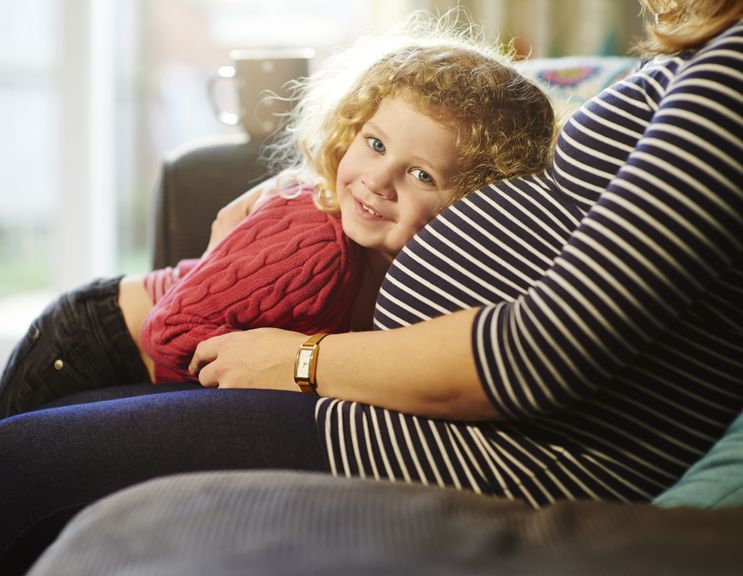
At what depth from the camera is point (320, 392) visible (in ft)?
3.10

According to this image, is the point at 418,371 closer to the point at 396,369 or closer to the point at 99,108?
the point at 396,369

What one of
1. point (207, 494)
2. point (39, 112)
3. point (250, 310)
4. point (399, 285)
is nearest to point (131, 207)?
point (39, 112)

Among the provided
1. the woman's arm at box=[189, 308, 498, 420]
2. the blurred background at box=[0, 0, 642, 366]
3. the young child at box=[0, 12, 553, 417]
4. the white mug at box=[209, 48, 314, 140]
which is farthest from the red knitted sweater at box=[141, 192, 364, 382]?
the blurred background at box=[0, 0, 642, 366]

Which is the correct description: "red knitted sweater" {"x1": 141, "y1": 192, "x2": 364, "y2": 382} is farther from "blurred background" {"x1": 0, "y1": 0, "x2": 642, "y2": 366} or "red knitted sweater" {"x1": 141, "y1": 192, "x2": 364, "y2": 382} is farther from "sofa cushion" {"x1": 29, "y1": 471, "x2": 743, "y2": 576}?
"blurred background" {"x1": 0, "y1": 0, "x2": 642, "y2": 366}

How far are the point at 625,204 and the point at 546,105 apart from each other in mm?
567

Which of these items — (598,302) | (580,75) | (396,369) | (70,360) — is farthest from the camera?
(580,75)

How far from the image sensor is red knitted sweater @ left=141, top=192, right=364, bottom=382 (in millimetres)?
1122

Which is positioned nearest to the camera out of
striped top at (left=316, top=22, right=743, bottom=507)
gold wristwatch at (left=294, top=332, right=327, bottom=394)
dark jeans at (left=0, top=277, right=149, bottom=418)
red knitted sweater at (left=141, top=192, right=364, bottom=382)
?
striped top at (left=316, top=22, right=743, bottom=507)

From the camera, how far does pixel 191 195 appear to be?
172cm

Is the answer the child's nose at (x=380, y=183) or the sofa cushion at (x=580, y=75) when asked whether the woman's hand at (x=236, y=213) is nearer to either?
the child's nose at (x=380, y=183)

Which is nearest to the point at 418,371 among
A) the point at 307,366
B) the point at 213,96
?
the point at 307,366

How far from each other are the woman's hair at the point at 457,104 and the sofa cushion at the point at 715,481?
19.6 inches

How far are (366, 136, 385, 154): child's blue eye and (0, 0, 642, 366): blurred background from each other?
160cm

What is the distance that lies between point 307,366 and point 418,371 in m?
0.18
